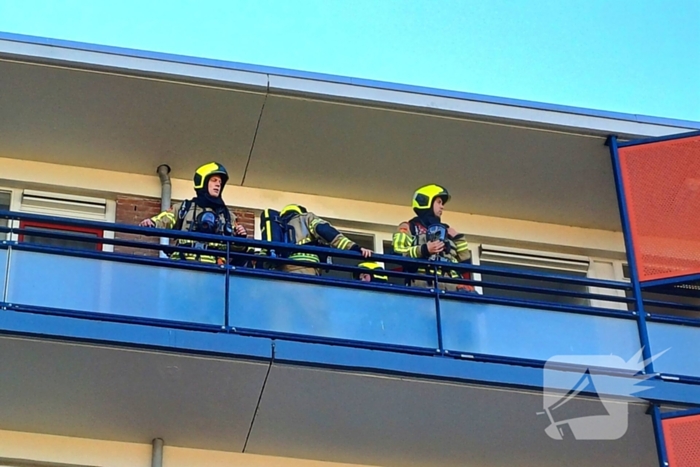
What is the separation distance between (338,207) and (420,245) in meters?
2.19

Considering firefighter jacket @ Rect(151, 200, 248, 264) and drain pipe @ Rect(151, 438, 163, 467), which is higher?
firefighter jacket @ Rect(151, 200, 248, 264)

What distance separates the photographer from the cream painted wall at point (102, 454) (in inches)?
443

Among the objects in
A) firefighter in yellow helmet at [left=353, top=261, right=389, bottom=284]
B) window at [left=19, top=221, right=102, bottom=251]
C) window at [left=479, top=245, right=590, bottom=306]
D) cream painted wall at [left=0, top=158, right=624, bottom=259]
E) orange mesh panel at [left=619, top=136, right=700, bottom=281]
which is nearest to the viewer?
firefighter in yellow helmet at [left=353, top=261, right=389, bottom=284]

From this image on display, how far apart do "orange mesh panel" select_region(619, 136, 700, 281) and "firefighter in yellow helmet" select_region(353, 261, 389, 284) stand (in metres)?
2.30

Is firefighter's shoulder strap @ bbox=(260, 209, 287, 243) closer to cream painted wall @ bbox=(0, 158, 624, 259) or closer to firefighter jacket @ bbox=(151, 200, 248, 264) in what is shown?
firefighter jacket @ bbox=(151, 200, 248, 264)

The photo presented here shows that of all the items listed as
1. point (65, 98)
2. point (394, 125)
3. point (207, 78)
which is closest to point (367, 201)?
point (394, 125)

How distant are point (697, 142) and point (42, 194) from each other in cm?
619

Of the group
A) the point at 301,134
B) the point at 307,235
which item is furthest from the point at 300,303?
the point at 301,134

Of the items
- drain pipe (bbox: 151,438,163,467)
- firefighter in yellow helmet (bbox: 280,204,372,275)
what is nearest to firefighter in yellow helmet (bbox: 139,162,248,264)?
firefighter in yellow helmet (bbox: 280,204,372,275)

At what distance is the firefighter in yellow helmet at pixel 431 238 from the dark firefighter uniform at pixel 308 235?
Answer: 0.48 m

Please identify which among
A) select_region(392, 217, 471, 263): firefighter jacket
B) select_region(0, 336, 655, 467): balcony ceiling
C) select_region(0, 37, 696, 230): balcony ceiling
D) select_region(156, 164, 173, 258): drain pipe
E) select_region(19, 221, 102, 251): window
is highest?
select_region(0, 37, 696, 230): balcony ceiling

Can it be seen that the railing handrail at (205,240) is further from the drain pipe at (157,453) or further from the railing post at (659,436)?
the drain pipe at (157,453)

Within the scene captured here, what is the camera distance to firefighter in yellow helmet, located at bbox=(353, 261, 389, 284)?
11.6m

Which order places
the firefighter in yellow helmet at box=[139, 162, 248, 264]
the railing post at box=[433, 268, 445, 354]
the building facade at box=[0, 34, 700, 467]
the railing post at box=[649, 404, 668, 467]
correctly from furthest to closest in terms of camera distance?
the firefighter in yellow helmet at box=[139, 162, 248, 264] < the railing post at box=[433, 268, 445, 354] < the railing post at box=[649, 404, 668, 467] < the building facade at box=[0, 34, 700, 467]
